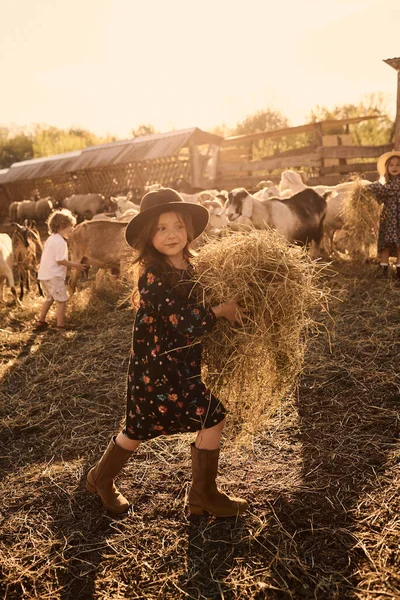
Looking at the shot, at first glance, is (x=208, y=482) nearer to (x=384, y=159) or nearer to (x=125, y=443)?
(x=125, y=443)

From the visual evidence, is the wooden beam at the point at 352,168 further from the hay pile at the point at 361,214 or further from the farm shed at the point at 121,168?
the farm shed at the point at 121,168

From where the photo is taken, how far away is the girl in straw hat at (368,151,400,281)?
25.5 feet

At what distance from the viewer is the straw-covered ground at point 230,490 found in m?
2.34

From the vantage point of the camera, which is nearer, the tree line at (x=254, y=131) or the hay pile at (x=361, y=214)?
the hay pile at (x=361, y=214)

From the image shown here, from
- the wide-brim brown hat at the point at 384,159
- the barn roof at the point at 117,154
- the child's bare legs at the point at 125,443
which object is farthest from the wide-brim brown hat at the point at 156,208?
the barn roof at the point at 117,154

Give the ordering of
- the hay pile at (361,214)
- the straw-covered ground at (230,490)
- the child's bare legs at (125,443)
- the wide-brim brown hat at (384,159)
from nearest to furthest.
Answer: the straw-covered ground at (230,490) → the child's bare legs at (125,443) → the wide-brim brown hat at (384,159) → the hay pile at (361,214)

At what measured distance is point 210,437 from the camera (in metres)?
2.65

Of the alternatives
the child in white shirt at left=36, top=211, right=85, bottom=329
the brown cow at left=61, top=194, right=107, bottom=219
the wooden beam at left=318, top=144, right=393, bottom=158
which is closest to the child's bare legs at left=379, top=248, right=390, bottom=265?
the child in white shirt at left=36, top=211, right=85, bottom=329

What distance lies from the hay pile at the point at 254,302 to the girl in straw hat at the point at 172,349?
10 centimetres

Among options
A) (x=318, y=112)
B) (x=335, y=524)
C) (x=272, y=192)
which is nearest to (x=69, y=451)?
(x=335, y=524)

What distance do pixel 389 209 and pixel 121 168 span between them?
18769mm

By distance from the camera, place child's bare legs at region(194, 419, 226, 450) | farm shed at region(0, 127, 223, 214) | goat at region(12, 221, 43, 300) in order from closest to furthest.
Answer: child's bare legs at region(194, 419, 226, 450) → goat at region(12, 221, 43, 300) → farm shed at region(0, 127, 223, 214)

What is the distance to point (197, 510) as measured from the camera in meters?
2.76

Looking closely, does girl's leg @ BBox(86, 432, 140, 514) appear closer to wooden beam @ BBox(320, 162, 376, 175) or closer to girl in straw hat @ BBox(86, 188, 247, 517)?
girl in straw hat @ BBox(86, 188, 247, 517)
